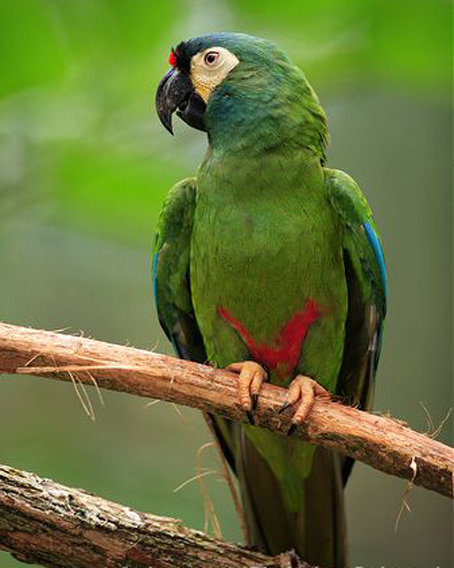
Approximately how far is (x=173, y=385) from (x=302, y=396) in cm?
35

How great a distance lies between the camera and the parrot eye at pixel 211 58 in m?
2.54

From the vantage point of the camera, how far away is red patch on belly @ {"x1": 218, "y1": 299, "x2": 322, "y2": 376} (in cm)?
246

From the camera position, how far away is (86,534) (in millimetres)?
2025

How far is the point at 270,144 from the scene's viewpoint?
2.47 metres

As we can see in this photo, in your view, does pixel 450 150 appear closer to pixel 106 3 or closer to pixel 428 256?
pixel 428 256

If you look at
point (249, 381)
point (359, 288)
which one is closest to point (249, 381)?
point (249, 381)

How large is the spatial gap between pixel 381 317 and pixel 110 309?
2.04 m

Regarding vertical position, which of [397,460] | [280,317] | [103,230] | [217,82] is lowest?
[397,460]

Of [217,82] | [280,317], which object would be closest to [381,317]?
[280,317]

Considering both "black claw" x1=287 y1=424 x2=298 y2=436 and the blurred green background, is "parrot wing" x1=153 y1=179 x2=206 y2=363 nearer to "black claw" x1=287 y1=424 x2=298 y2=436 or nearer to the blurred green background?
A: the blurred green background

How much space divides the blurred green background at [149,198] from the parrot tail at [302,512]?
1.12ft

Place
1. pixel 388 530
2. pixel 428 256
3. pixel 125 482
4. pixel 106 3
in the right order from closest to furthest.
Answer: pixel 106 3 < pixel 125 482 < pixel 388 530 < pixel 428 256

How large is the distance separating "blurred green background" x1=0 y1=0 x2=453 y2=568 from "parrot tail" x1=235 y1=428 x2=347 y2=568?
34 centimetres

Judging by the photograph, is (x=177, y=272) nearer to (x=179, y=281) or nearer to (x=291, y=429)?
(x=179, y=281)
